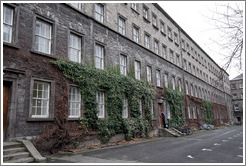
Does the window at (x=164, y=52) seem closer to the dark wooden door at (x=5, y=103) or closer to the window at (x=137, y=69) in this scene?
the window at (x=137, y=69)

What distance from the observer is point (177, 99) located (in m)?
24.3

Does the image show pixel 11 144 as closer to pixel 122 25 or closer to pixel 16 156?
pixel 16 156

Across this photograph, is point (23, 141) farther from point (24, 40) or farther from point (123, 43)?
point (123, 43)

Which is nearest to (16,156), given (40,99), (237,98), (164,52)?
(40,99)

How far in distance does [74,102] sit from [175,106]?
1484 cm

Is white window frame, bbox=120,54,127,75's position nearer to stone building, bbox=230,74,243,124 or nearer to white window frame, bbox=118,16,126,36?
white window frame, bbox=118,16,126,36

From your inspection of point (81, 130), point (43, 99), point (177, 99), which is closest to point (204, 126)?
point (177, 99)

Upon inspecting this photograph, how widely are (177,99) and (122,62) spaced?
1085 centimetres

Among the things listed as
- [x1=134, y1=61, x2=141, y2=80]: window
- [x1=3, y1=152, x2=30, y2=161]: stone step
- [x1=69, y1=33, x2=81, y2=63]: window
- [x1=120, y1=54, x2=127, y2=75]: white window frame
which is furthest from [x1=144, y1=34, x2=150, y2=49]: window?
[x1=3, y1=152, x2=30, y2=161]: stone step

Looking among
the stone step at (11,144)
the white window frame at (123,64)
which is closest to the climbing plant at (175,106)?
the white window frame at (123,64)

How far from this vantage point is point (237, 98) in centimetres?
6322

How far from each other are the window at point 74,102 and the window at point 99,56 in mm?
2791

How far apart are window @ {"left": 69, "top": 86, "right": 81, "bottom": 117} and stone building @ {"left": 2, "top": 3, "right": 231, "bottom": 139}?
59mm

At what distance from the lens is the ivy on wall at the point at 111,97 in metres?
12.0
